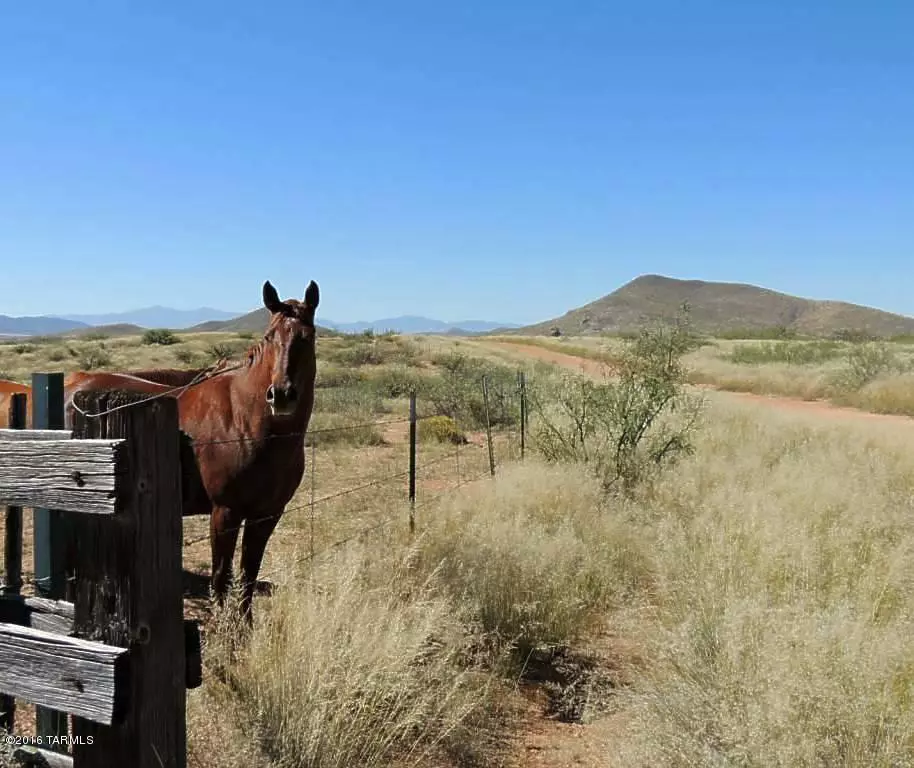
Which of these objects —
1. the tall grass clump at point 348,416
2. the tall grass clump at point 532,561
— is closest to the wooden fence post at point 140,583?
the tall grass clump at point 532,561

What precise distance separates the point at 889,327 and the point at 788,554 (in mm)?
175085

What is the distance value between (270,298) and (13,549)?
6.96 ft

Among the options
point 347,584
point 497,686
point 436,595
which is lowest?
point 497,686

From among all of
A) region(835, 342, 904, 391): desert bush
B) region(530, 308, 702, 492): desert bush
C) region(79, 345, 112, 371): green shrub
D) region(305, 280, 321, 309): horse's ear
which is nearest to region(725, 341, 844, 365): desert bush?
region(835, 342, 904, 391): desert bush

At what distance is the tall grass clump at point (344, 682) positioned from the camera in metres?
3.41

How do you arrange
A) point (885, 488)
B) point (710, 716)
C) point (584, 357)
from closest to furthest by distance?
1. point (710, 716)
2. point (885, 488)
3. point (584, 357)

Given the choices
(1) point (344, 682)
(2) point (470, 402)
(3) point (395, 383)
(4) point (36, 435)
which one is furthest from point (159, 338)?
(4) point (36, 435)

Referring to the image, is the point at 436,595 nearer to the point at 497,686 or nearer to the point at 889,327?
the point at 497,686

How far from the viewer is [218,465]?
495 cm

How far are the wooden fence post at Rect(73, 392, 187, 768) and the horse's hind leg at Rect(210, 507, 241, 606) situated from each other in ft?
8.20

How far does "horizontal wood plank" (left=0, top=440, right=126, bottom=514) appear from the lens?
2133 mm

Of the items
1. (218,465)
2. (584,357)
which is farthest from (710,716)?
(584,357)

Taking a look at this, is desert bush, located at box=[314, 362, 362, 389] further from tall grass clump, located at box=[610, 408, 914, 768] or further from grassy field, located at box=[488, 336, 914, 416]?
tall grass clump, located at box=[610, 408, 914, 768]

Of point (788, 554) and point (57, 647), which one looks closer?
point (57, 647)
